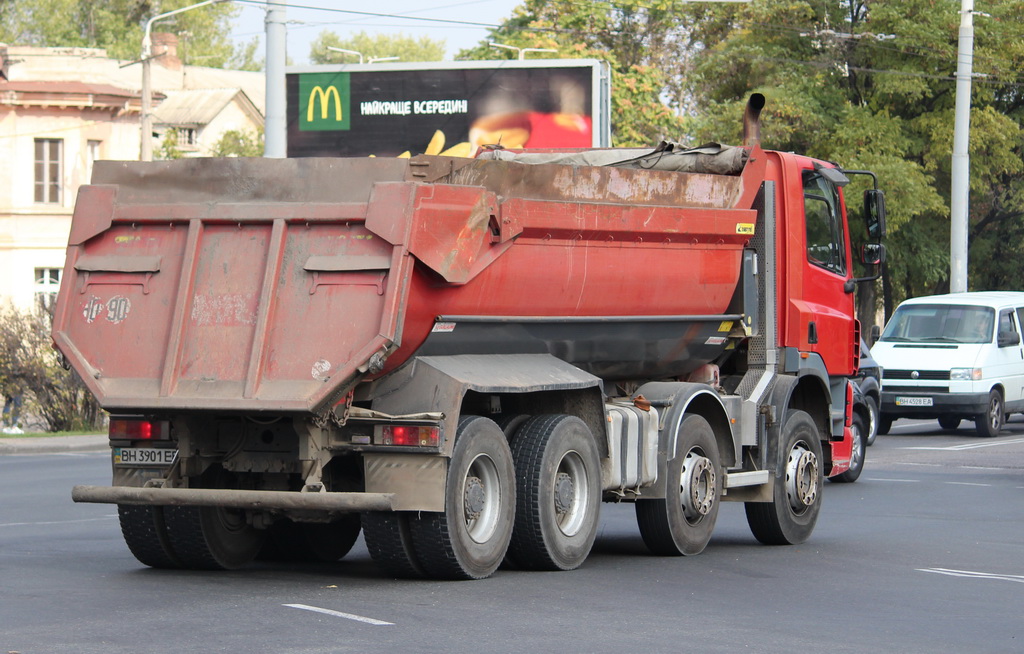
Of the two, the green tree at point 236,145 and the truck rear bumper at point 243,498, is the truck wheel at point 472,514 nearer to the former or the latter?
the truck rear bumper at point 243,498

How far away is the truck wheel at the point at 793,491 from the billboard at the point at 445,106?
18.2 meters

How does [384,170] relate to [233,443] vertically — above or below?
above

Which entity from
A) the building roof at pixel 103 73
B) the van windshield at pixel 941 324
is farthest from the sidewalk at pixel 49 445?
the building roof at pixel 103 73

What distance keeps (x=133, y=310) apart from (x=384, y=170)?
1663 millimetres

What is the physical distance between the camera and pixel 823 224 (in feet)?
44.3

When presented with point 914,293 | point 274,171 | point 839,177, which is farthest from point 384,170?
point 914,293

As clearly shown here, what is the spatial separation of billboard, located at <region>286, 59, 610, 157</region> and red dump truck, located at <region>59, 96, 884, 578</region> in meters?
20.0

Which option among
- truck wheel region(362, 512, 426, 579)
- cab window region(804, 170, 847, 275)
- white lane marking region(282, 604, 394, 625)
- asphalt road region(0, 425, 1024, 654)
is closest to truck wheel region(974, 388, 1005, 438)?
asphalt road region(0, 425, 1024, 654)

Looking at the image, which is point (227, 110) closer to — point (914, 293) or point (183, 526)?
point (914, 293)

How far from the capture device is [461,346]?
976cm

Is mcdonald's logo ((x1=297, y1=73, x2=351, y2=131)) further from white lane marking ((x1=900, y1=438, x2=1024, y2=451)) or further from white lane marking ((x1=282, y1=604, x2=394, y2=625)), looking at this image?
white lane marking ((x1=282, y1=604, x2=394, y2=625))

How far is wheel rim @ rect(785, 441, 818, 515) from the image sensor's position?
42.4 ft

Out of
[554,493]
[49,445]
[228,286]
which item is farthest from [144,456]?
[49,445]

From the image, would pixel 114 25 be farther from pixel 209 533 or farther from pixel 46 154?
pixel 209 533
